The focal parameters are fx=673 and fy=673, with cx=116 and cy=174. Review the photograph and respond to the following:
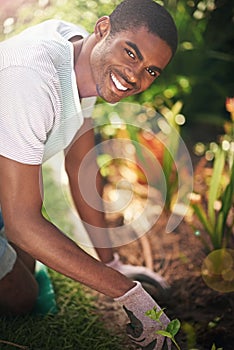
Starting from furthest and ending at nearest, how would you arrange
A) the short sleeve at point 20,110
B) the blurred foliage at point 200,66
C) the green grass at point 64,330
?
the blurred foliage at point 200,66 < the green grass at point 64,330 < the short sleeve at point 20,110

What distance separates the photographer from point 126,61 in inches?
61.2

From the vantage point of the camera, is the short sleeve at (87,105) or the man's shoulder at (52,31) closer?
the man's shoulder at (52,31)

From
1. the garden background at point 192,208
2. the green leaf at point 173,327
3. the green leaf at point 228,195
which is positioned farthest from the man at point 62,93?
the green leaf at point 228,195

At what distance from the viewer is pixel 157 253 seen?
91.4 inches

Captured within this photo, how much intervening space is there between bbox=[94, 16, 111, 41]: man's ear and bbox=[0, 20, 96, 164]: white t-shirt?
8cm

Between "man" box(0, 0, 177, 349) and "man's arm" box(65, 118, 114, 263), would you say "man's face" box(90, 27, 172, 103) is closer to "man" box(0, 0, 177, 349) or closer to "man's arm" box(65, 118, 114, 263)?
"man" box(0, 0, 177, 349)

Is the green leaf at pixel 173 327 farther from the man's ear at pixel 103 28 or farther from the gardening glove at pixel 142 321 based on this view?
the man's ear at pixel 103 28

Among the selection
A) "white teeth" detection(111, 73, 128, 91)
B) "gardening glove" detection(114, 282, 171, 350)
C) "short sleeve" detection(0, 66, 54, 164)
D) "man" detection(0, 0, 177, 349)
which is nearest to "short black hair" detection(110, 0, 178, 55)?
"man" detection(0, 0, 177, 349)

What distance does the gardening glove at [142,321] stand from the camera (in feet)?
5.28

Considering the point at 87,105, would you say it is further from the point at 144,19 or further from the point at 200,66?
the point at 200,66

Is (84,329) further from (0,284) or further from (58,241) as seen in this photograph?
(58,241)

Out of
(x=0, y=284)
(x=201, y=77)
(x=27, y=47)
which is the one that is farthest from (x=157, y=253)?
(x=27, y=47)

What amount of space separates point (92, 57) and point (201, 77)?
1.18 meters

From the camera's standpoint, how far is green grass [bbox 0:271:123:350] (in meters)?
1.87
